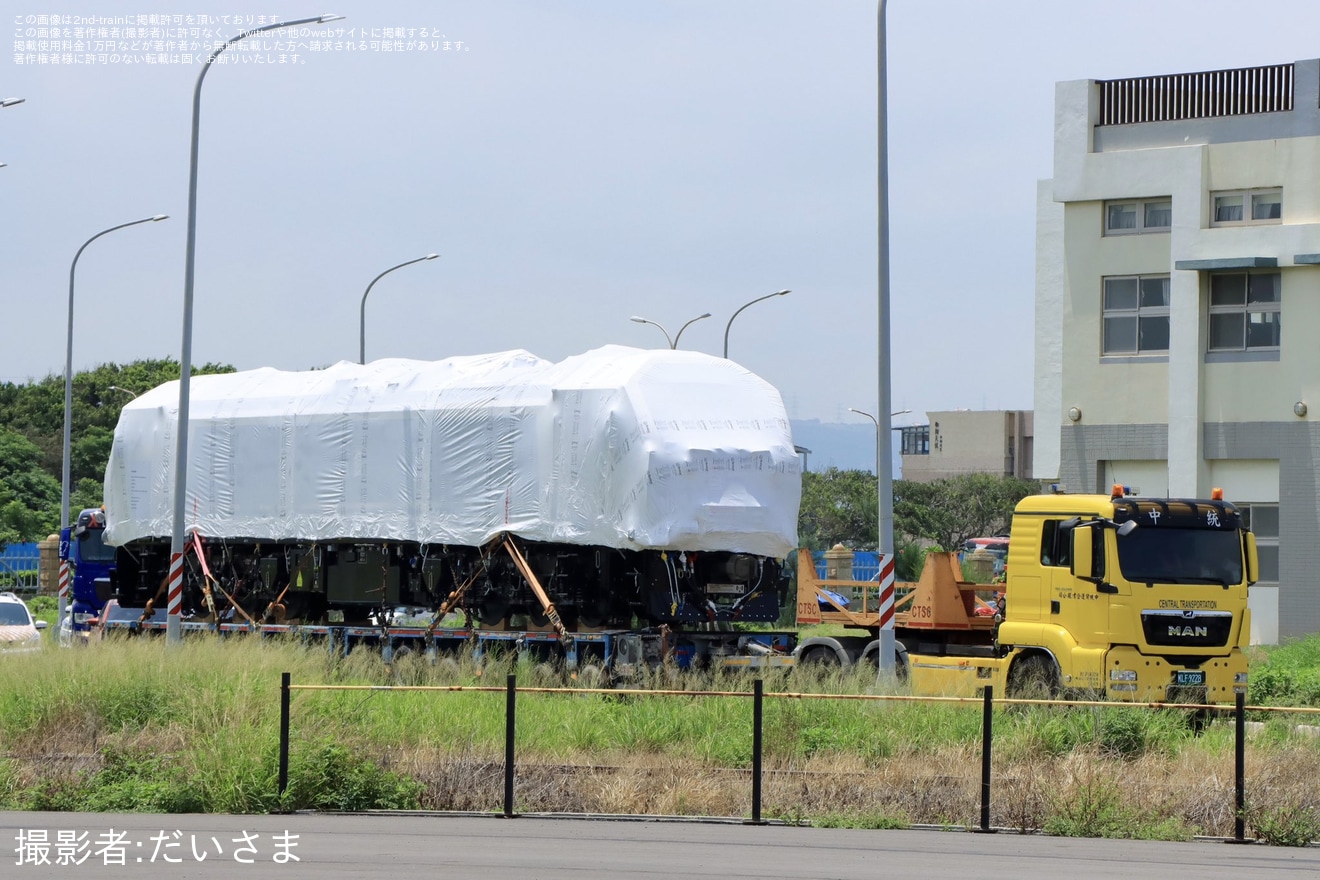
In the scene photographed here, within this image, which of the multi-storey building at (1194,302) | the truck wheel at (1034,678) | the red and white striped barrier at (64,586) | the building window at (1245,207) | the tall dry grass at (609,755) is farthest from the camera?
the red and white striped barrier at (64,586)

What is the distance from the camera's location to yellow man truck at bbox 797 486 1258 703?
61.9 ft

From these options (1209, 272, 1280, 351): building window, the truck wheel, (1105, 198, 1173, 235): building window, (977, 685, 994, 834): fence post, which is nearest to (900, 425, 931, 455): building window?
(1105, 198, 1173, 235): building window

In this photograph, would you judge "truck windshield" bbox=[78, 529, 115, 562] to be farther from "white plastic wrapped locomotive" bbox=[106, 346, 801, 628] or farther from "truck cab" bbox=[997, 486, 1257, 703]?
"truck cab" bbox=[997, 486, 1257, 703]

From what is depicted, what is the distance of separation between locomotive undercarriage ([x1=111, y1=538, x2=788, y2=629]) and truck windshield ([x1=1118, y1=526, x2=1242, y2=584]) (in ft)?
21.3

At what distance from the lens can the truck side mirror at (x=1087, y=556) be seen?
18.9 metres

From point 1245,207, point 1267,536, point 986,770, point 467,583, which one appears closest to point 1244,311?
point 1245,207

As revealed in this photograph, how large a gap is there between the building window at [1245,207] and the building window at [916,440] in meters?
104

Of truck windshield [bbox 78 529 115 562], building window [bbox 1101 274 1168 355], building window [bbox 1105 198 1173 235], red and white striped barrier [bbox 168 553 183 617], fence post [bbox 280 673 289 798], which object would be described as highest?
building window [bbox 1105 198 1173 235]

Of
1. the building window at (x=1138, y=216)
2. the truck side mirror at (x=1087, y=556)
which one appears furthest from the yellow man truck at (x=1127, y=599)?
the building window at (x=1138, y=216)

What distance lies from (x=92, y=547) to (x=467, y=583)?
10730 millimetres

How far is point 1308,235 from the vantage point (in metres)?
32.2

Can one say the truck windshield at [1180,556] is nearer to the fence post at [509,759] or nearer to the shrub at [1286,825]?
the shrub at [1286,825]

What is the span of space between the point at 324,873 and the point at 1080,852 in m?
5.31

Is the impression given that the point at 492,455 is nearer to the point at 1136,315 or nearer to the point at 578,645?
the point at 578,645
